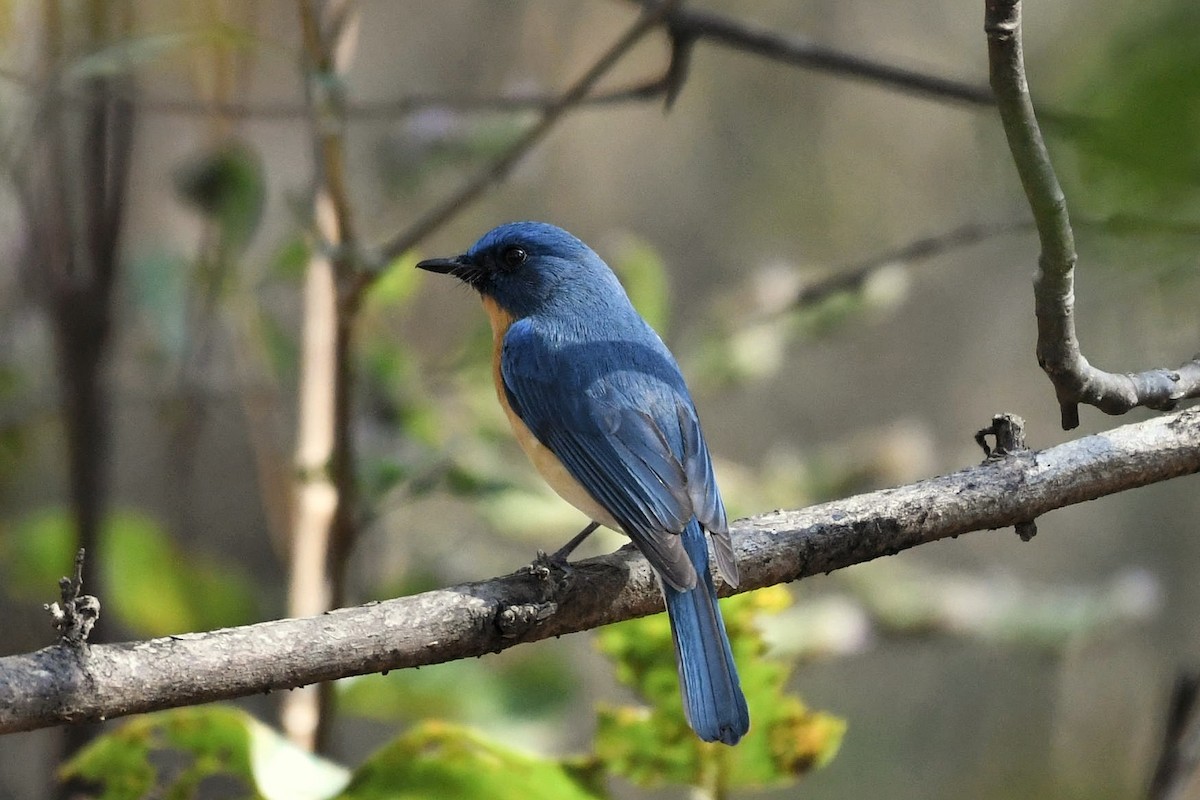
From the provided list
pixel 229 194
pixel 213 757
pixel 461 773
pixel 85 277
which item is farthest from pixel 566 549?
pixel 85 277

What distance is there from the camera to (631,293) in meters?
3.53

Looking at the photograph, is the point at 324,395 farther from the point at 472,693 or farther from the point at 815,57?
the point at 815,57

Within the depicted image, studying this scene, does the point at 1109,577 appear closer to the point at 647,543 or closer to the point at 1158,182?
the point at 647,543

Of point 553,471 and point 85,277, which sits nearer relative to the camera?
point 553,471

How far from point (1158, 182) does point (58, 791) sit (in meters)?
2.86

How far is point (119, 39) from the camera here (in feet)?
10.3

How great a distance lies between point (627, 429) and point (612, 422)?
0.04m

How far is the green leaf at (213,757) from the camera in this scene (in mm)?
1815

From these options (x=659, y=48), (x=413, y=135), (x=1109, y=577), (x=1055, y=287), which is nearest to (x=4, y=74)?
(x=413, y=135)

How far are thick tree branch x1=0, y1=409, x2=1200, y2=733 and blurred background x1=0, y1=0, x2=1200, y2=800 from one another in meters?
0.24

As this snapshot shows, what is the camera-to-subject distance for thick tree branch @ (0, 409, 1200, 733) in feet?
4.63

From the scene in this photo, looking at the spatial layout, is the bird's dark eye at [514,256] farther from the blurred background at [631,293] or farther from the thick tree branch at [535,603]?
the thick tree branch at [535,603]

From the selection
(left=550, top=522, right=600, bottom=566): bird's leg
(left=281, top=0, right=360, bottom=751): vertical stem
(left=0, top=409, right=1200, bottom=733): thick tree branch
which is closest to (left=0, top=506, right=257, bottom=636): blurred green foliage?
(left=281, top=0, right=360, bottom=751): vertical stem

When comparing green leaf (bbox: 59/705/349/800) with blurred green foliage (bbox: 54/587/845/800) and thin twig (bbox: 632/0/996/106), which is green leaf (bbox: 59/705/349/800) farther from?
thin twig (bbox: 632/0/996/106)
